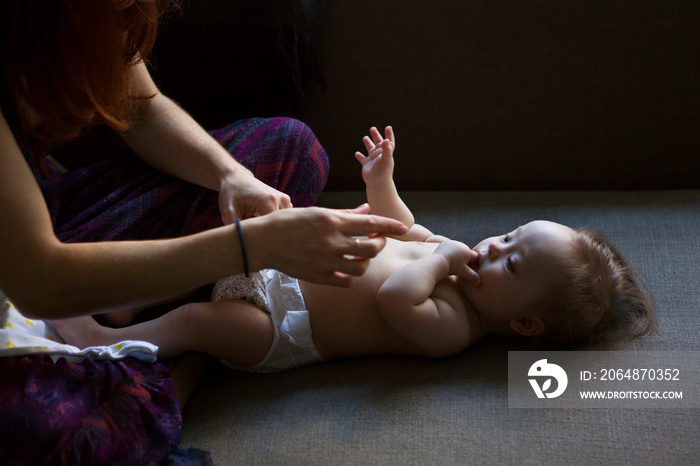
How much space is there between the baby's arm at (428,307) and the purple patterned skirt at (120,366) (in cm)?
34

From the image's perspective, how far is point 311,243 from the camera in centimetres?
86

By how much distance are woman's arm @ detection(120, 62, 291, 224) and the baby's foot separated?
12.6 inches

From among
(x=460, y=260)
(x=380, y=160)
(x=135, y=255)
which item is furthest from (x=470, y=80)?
(x=135, y=255)

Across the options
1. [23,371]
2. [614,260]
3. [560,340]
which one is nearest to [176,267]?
[23,371]

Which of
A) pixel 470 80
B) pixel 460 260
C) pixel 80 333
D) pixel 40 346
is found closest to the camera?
pixel 40 346

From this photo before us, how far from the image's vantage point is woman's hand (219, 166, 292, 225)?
1.09 m

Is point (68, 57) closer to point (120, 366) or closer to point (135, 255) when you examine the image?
point (135, 255)

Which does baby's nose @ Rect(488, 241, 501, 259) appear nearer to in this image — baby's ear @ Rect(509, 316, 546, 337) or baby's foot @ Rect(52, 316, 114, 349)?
baby's ear @ Rect(509, 316, 546, 337)

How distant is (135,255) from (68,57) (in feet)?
0.97

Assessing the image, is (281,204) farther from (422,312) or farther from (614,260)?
(614,260)

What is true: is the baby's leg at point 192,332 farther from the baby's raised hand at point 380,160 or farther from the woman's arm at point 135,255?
the baby's raised hand at point 380,160

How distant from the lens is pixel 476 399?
1.06 meters

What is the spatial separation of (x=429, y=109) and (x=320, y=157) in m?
0.41

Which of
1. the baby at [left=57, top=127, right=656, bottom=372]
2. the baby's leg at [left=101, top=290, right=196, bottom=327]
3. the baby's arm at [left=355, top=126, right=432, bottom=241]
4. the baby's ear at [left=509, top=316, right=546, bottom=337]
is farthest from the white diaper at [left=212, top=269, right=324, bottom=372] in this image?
the baby's ear at [left=509, top=316, right=546, bottom=337]
